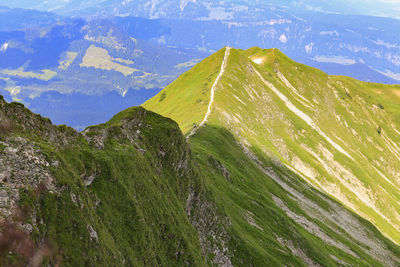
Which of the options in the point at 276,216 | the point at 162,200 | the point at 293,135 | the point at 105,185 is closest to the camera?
the point at 105,185

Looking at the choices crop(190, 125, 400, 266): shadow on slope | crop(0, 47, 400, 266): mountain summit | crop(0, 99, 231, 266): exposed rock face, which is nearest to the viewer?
crop(0, 99, 231, 266): exposed rock face

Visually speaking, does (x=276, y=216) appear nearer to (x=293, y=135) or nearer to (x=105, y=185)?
(x=105, y=185)

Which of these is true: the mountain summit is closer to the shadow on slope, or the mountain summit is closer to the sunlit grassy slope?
the shadow on slope

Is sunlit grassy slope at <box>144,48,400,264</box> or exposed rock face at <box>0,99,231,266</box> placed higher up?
sunlit grassy slope at <box>144,48,400,264</box>

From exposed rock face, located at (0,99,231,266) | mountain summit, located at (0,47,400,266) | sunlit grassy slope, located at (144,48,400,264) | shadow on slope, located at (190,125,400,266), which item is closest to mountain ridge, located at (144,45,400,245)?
sunlit grassy slope, located at (144,48,400,264)

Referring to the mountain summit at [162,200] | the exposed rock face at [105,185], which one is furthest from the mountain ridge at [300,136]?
the exposed rock face at [105,185]

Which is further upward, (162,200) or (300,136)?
(300,136)

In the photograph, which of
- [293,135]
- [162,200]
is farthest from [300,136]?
[162,200]

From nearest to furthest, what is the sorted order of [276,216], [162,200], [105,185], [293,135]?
[105,185] < [162,200] < [276,216] < [293,135]

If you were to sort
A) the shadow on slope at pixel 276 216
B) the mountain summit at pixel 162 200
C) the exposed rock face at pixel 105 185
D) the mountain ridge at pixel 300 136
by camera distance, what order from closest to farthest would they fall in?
the exposed rock face at pixel 105 185, the mountain summit at pixel 162 200, the shadow on slope at pixel 276 216, the mountain ridge at pixel 300 136

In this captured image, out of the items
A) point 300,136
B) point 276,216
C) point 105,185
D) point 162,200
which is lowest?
point 276,216

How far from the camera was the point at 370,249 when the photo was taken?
10181 cm

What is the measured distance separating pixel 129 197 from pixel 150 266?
701 cm

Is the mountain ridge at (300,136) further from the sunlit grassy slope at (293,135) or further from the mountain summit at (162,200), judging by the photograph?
the mountain summit at (162,200)
